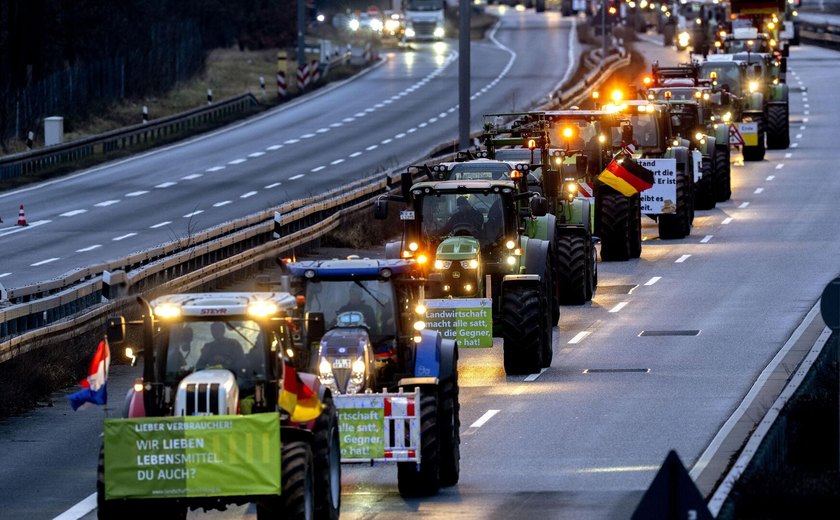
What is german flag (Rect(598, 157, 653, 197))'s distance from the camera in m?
36.0

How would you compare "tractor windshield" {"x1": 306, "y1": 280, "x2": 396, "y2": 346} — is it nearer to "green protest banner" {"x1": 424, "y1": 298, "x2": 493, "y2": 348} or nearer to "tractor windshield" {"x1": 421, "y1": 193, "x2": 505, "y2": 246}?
"green protest banner" {"x1": 424, "y1": 298, "x2": 493, "y2": 348}

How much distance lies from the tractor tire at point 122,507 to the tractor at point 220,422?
0.4 inches

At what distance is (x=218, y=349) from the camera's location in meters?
15.4

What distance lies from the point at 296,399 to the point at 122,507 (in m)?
1.66

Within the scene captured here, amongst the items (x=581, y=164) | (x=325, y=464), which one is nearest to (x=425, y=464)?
(x=325, y=464)

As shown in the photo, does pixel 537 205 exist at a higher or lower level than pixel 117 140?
higher

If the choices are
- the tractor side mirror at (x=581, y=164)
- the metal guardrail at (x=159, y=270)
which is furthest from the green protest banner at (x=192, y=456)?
the tractor side mirror at (x=581, y=164)

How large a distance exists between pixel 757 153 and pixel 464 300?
35.0 m

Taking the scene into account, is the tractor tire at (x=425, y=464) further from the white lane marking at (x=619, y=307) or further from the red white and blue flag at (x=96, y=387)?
the white lane marking at (x=619, y=307)

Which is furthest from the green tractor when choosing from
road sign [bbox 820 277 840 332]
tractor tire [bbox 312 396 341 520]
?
tractor tire [bbox 312 396 341 520]

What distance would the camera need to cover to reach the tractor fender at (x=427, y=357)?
18.6 metres

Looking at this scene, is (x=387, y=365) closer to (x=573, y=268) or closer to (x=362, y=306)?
(x=362, y=306)

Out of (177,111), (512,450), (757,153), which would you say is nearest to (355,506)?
(512,450)

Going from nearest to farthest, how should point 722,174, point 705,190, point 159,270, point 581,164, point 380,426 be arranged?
point 380,426, point 159,270, point 581,164, point 705,190, point 722,174
